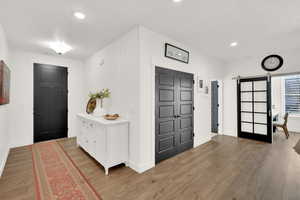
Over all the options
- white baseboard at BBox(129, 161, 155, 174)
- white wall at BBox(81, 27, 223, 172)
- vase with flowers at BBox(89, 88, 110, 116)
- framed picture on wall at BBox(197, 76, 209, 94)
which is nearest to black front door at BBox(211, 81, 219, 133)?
framed picture on wall at BBox(197, 76, 209, 94)

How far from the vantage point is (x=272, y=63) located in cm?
419

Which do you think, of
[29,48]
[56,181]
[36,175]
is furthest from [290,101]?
[29,48]

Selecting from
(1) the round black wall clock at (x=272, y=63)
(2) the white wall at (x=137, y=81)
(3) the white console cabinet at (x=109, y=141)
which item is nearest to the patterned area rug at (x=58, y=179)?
(3) the white console cabinet at (x=109, y=141)

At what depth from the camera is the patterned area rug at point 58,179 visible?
6.21 feet

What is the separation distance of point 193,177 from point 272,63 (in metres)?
4.36

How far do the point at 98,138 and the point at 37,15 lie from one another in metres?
2.39

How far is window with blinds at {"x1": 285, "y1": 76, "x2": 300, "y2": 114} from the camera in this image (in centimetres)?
561

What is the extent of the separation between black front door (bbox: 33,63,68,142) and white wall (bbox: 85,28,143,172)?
1.71m

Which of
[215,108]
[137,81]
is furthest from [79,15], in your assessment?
[215,108]

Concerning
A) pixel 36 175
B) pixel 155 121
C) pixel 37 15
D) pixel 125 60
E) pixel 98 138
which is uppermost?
pixel 37 15

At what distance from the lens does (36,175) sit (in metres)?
2.39

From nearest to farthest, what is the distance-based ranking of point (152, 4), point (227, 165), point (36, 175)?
point (152, 4) → point (36, 175) → point (227, 165)

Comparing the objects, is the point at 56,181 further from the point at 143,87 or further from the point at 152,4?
the point at 152,4

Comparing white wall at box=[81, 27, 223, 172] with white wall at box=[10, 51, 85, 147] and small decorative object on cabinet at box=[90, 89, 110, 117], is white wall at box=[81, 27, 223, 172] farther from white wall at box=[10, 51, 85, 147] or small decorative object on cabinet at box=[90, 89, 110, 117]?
white wall at box=[10, 51, 85, 147]
